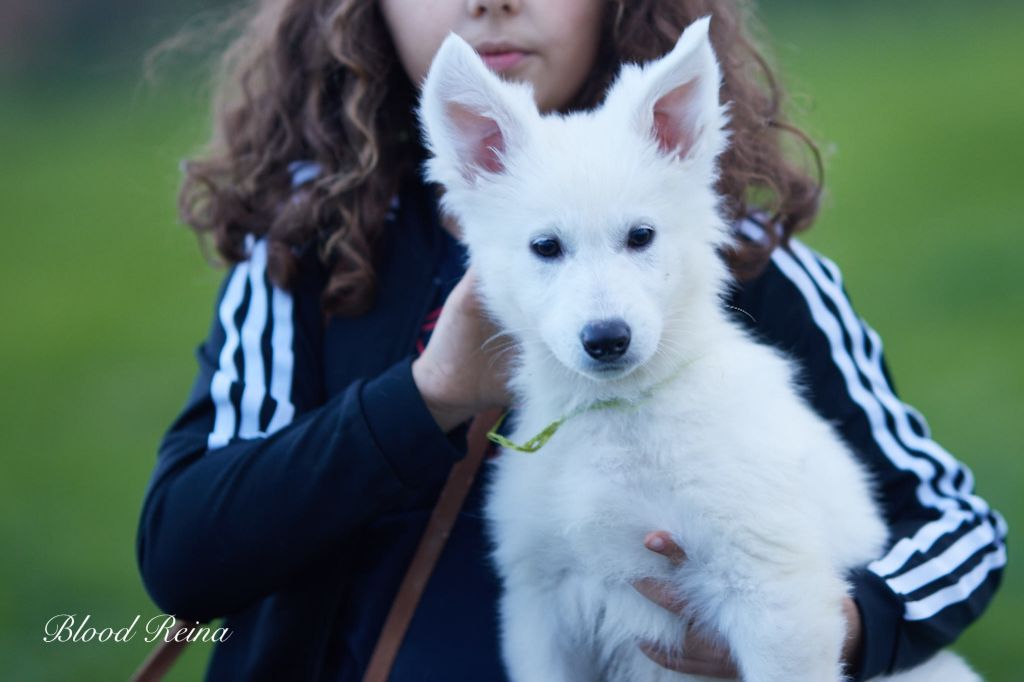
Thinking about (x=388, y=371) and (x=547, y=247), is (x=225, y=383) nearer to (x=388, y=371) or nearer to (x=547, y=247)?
(x=388, y=371)

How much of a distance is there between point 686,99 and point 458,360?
2.53 ft

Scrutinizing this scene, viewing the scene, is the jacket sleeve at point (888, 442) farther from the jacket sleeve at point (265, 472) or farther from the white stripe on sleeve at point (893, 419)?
the jacket sleeve at point (265, 472)

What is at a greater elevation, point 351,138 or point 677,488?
point 351,138

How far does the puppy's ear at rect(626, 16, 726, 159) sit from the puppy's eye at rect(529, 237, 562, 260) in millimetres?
324

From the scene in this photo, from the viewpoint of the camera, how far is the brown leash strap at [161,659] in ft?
8.90

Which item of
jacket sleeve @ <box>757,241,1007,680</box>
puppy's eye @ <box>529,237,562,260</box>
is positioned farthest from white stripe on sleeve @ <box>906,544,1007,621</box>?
puppy's eye @ <box>529,237,562,260</box>

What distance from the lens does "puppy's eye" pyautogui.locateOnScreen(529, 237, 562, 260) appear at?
2.55 meters

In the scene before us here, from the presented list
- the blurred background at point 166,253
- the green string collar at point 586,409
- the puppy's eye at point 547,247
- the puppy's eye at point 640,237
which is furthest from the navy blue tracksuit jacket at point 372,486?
the blurred background at point 166,253

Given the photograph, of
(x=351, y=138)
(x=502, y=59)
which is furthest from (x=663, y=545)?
(x=351, y=138)

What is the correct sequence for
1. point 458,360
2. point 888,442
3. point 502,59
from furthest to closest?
1. point 888,442
2. point 502,59
3. point 458,360

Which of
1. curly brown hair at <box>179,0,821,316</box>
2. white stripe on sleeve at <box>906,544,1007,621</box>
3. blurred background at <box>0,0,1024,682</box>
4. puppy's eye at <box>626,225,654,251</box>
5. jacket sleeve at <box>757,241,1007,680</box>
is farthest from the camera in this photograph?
blurred background at <box>0,0,1024,682</box>

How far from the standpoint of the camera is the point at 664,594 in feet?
8.52

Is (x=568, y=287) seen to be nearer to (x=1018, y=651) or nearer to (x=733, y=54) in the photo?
(x=733, y=54)

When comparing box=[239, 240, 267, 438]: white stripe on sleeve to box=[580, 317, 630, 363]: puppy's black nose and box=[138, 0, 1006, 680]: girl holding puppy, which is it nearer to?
box=[138, 0, 1006, 680]: girl holding puppy
